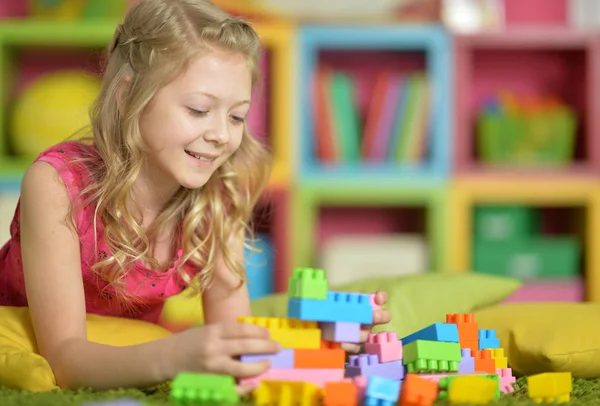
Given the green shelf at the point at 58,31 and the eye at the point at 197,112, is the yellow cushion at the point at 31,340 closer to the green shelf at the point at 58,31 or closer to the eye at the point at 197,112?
the eye at the point at 197,112

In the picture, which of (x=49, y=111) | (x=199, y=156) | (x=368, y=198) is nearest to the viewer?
(x=199, y=156)

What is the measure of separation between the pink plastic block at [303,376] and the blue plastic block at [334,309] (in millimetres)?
58

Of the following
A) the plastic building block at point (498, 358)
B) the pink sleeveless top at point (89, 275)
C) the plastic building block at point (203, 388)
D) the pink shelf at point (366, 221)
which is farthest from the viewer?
the pink shelf at point (366, 221)

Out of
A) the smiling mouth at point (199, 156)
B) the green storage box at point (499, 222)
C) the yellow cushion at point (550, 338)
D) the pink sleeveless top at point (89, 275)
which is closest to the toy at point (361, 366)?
the yellow cushion at point (550, 338)

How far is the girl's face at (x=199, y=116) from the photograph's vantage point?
114cm

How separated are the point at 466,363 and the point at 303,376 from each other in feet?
0.73

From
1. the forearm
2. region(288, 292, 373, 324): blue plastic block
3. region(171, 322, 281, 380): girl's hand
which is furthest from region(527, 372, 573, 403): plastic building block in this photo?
the forearm

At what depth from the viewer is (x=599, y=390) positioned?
115 centimetres

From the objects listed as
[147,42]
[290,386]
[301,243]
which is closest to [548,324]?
[290,386]

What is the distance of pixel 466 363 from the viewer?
104cm

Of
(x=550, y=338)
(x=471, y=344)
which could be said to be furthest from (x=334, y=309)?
(x=550, y=338)

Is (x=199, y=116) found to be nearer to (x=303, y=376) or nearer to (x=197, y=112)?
(x=197, y=112)

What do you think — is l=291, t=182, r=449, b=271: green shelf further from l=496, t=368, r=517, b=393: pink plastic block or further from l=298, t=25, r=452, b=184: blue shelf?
l=496, t=368, r=517, b=393: pink plastic block

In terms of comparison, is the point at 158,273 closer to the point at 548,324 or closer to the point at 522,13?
the point at 548,324
